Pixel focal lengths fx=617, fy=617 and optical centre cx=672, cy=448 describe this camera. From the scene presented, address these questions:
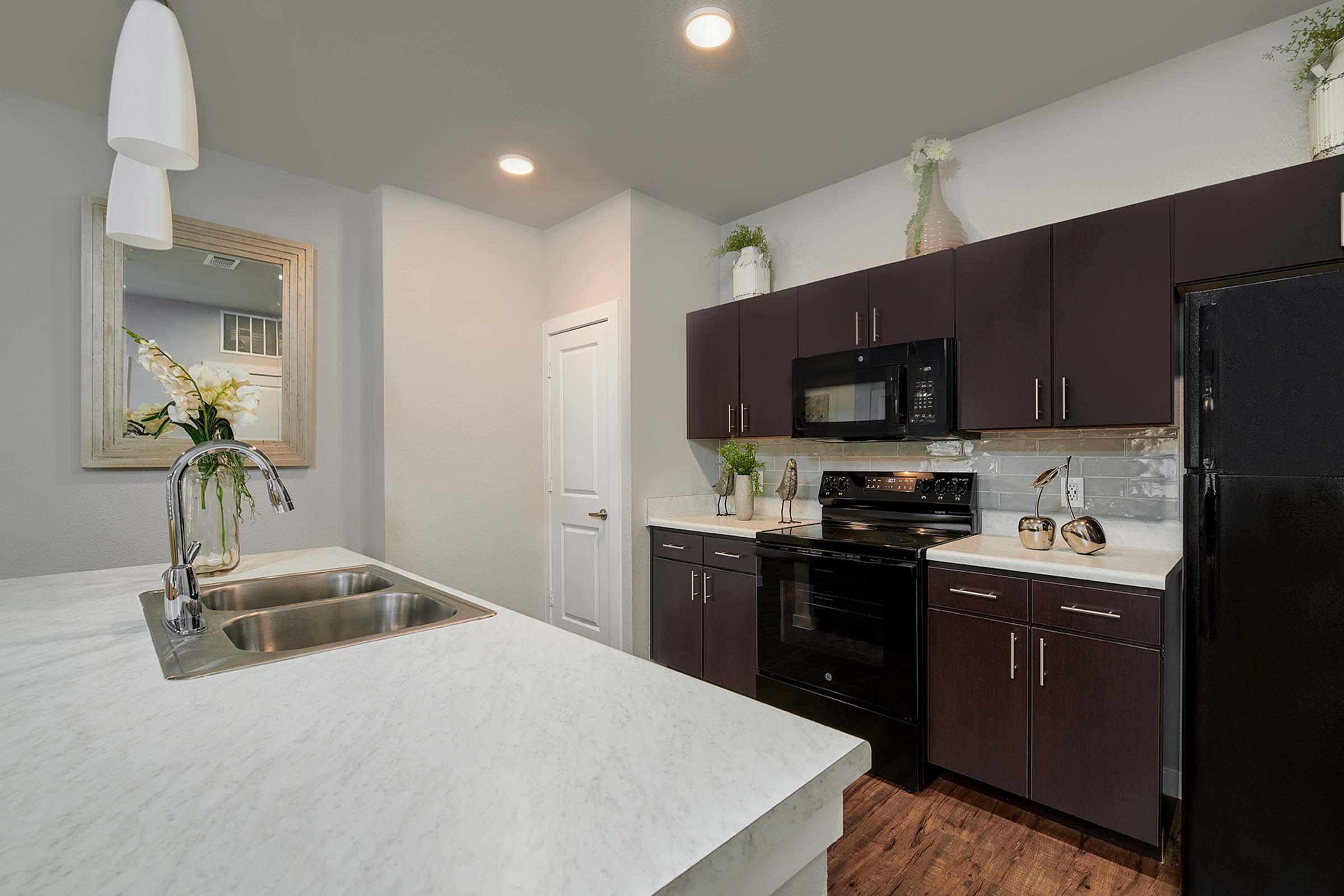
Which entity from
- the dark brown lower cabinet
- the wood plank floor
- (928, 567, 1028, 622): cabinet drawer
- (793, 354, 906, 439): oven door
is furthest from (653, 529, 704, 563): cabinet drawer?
the wood plank floor

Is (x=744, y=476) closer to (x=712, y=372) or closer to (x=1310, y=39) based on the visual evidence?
(x=712, y=372)

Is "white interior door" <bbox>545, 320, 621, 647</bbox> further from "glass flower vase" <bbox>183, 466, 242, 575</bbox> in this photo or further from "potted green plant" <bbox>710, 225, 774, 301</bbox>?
"glass flower vase" <bbox>183, 466, 242, 575</bbox>

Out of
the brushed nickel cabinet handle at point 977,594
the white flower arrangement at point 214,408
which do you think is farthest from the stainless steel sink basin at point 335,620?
the brushed nickel cabinet handle at point 977,594

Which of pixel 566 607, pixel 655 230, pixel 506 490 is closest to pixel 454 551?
pixel 506 490

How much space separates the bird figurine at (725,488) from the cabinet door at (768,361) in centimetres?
28

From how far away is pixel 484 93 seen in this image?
8.02ft

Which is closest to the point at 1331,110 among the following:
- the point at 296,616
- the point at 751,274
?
the point at 751,274

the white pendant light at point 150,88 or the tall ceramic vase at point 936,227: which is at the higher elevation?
the tall ceramic vase at point 936,227

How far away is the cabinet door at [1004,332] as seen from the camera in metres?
2.28

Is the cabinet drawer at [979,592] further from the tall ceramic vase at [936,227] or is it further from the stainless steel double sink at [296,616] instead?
the stainless steel double sink at [296,616]

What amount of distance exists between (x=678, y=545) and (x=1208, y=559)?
2.13 metres

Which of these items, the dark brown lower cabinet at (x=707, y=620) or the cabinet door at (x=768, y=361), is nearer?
the dark brown lower cabinet at (x=707, y=620)

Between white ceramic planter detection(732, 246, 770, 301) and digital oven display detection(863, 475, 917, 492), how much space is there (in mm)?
1162

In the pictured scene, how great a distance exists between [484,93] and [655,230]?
119cm
